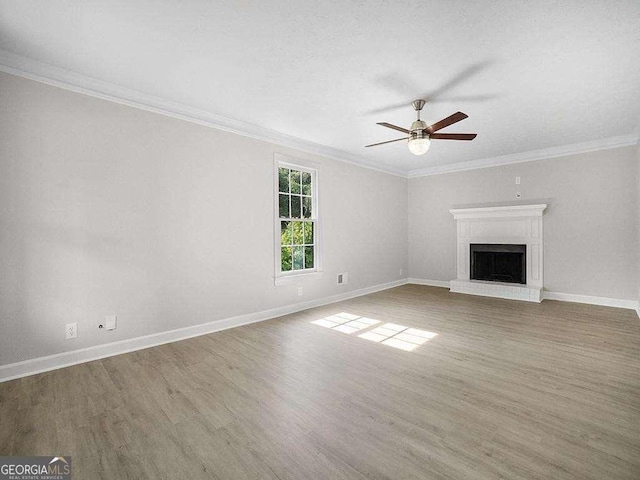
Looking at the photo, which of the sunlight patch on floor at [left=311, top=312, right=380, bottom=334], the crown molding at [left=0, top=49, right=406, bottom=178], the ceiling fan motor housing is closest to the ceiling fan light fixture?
the ceiling fan motor housing

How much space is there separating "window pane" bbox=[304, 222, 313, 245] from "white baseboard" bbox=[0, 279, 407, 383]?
3.20 ft

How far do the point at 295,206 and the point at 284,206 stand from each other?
216 mm

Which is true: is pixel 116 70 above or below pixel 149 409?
above

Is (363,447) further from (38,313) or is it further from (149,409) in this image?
(38,313)

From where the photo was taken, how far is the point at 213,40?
7.25 ft

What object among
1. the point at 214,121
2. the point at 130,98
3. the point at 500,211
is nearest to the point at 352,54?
the point at 214,121

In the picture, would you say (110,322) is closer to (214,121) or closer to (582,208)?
(214,121)

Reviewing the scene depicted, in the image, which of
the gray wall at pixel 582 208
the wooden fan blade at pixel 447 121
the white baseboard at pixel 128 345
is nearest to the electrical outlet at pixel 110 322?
the white baseboard at pixel 128 345

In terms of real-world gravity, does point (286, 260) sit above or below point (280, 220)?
below

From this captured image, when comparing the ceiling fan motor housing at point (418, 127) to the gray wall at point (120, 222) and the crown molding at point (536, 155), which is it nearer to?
the gray wall at point (120, 222)

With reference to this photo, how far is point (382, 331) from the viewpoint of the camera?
355 cm

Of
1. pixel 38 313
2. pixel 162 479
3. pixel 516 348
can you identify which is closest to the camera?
pixel 162 479

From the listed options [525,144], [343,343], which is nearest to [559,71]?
[525,144]

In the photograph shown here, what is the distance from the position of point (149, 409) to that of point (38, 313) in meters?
1.43
